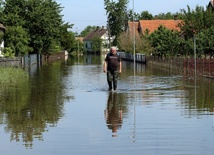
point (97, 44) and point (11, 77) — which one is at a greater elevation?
point (97, 44)

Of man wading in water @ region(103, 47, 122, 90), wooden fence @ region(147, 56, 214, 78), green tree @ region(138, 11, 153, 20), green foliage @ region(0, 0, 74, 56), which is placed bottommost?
wooden fence @ region(147, 56, 214, 78)

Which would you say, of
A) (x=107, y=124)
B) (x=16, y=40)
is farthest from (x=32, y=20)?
(x=107, y=124)

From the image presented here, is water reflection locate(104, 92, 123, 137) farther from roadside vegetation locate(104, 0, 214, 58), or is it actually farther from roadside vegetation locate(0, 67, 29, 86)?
roadside vegetation locate(104, 0, 214, 58)

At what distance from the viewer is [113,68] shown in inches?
814

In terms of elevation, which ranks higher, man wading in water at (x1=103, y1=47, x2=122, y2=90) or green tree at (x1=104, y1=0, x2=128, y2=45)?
green tree at (x1=104, y1=0, x2=128, y2=45)

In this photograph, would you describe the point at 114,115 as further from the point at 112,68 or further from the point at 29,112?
the point at 112,68

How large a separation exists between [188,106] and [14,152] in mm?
7613

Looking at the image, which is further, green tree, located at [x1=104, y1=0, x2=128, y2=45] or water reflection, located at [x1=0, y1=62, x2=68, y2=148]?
green tree, located at [x1=104, y1=0, x2=128, y2=45]

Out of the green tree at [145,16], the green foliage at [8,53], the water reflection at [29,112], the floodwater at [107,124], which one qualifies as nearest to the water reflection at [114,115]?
the floodwater at [107,124]

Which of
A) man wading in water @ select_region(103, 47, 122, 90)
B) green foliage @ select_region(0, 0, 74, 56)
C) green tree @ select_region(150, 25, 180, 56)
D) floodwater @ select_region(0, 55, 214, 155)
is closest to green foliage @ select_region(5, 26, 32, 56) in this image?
green foliage @ select_region(0, 0, 74, 56)

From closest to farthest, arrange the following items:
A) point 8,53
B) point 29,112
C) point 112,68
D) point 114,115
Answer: point 114,115 → point 29,112 → point 112,68 → point 8,53

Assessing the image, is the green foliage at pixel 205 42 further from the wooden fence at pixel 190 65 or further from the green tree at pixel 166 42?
the green tree at pixel 166 42

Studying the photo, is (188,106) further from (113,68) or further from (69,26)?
(69,26)

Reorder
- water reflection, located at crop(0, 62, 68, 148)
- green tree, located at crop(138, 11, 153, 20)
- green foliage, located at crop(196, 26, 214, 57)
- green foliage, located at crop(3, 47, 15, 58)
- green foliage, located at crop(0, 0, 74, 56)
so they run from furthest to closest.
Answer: green tree, located at crop(138, 11, 153, 20) → green foliage, located at crop(0, 0, 74, 56) → green foliage, located at crop(3, 47, 15, 58) → green foliage, located at crop(196, 26, 214, 57) → water reflection, located at crop(0, 62, 68, 148)
